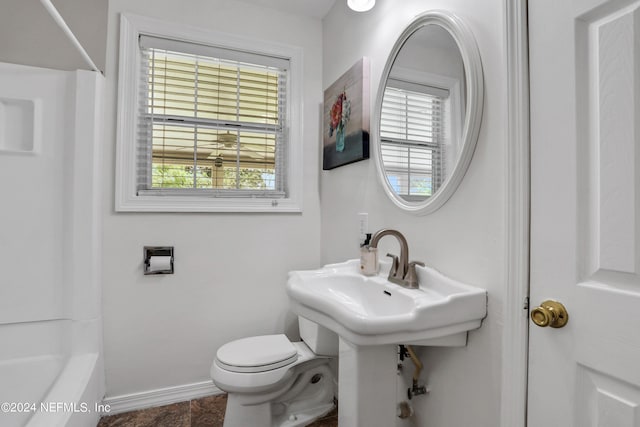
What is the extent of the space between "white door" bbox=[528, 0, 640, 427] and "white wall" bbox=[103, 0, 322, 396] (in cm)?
153

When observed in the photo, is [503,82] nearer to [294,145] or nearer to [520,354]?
[520,354]

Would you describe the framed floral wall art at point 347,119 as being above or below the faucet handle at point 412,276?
above

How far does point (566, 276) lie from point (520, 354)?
26 cm

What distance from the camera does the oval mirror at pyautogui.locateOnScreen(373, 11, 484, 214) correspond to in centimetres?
109

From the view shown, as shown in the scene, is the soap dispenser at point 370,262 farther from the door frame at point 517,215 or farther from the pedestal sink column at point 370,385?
the door frame at point 517,215

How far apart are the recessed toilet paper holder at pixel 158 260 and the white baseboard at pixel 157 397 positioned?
27.7 inches

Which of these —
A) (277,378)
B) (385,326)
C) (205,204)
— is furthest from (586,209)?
(205,204)

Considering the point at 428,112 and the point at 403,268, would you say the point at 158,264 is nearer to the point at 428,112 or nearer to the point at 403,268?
the point at 403,268

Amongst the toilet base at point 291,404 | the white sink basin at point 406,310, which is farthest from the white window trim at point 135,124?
the toilet base at point 291,404

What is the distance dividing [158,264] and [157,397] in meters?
0.79

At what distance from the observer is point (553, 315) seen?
81cm

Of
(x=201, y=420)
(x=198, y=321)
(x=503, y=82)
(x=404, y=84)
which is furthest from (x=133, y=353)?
(x=503, y=82)

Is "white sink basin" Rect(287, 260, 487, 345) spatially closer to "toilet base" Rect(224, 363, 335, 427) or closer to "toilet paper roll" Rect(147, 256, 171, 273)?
"toilet base" Rect(224, 363, 335, 427)

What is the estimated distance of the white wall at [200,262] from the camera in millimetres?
1841
